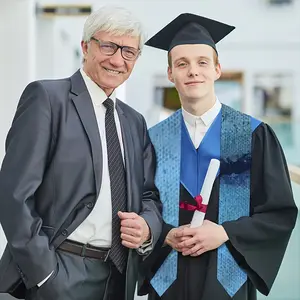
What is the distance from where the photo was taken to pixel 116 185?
171 cm

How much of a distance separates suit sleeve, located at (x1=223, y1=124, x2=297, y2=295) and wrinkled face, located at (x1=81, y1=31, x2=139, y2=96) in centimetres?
52

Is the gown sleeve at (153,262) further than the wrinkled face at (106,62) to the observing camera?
Yes

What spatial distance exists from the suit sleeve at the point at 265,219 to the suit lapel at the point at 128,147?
355 mm

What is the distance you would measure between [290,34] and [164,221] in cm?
745

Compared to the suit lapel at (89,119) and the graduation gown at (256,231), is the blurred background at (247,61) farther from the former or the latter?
the graduation gown at (256,231)

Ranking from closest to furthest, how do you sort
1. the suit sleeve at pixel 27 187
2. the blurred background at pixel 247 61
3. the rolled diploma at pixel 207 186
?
the suit sleeve at pixel 27 187 < the rolled diploma at pixel 207 186 < the blurred background at pixel 247 61

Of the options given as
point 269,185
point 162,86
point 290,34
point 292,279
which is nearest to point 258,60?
point 290,34

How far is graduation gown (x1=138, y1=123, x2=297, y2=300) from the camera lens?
5.85 feet

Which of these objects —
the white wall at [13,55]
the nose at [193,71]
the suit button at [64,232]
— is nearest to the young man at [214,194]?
the nose at [193,71]

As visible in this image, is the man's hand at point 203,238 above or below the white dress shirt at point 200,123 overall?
below

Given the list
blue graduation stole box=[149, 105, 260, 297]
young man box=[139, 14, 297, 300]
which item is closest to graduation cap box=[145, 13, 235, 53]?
young man box=[139, 14, 297, 300]

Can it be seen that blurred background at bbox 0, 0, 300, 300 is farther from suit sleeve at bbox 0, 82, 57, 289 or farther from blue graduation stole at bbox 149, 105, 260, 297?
suit sleeve at bbox 0, 82, 57, 289

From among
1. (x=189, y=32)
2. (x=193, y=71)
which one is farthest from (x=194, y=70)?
(x=189, y=32)

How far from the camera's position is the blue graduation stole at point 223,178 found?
181cm
